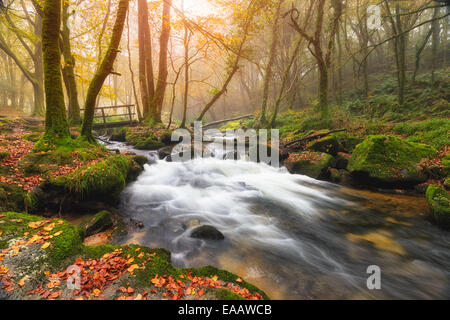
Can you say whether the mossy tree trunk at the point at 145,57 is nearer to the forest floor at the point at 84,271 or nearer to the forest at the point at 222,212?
the forest at the point at 222,212

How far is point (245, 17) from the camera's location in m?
11.9

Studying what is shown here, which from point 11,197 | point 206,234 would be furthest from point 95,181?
point 206,234

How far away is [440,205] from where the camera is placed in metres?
4.59

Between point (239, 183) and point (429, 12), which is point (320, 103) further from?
point (429, 12)

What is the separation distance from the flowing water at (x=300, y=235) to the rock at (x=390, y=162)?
0.59m

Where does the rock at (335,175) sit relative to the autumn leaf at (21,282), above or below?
above

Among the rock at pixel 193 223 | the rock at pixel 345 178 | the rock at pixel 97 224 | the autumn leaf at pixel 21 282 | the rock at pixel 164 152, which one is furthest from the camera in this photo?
the rock at pixel 164 152

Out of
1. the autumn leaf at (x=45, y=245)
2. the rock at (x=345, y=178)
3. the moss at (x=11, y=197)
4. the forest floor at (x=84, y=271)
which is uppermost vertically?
the moss at (x=11, y=197)

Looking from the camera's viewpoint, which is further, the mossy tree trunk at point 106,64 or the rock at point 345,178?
the rock at point 345,178

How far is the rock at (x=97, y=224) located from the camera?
3898mm

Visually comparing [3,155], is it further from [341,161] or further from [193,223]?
[341,161]

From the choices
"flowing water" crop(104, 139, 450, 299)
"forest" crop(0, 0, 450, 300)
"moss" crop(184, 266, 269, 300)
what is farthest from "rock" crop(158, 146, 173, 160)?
"moss" crop(184, 266, 269, 300)

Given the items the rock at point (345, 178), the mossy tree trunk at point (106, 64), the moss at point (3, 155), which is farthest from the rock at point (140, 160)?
the rock at point (345, 178)
